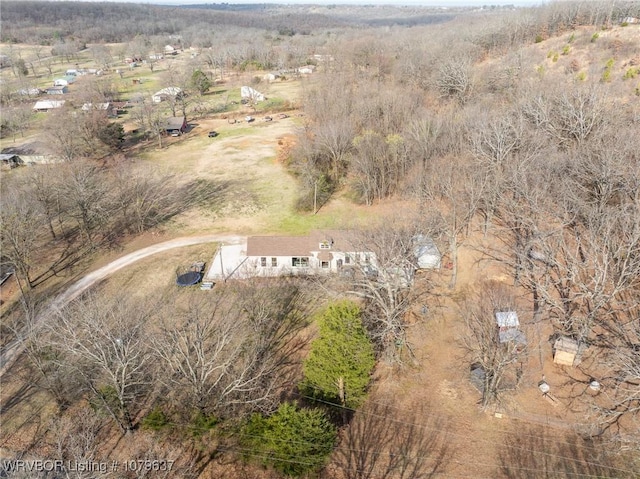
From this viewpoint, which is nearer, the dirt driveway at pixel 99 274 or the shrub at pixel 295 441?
the shrub at pixel 295 441

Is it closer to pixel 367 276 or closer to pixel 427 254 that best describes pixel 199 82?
pixel 427 254

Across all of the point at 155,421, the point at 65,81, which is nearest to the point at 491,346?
the point at 155,421

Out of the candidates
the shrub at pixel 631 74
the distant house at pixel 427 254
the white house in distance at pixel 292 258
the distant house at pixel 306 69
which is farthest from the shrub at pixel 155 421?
the distant house at pixel 306 69

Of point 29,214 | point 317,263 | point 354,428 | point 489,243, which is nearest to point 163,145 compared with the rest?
point 29,214

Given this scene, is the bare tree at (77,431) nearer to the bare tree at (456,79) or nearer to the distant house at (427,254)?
the distant house at (427,254)

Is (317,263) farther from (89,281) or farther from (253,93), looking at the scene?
(253,93)

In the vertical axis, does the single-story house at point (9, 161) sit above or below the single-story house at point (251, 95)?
below

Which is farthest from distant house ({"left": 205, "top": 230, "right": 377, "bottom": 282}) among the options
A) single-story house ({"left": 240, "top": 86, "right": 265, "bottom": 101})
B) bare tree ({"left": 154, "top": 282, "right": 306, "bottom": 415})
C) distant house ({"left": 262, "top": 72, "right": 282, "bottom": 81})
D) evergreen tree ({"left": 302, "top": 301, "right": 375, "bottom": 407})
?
distant house ({"left": 262, "top": 72, "right": 282, "bottom": 81})
